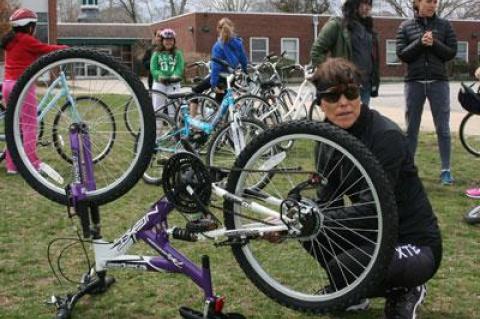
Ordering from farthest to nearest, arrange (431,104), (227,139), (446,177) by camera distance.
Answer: (446,177) → (227,139) → (431,104)

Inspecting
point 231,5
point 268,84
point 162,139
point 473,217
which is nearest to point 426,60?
point 473,217

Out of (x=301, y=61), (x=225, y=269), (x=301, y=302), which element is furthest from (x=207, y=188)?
(x=301, y=61)

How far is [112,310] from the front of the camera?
3.45 metres

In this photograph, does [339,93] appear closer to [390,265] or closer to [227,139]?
[390,265]

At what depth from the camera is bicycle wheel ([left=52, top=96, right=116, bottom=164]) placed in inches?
141

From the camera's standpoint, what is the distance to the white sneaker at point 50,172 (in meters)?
3.47

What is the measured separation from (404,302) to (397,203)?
0.47 m

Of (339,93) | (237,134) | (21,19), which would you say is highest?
(21,19)

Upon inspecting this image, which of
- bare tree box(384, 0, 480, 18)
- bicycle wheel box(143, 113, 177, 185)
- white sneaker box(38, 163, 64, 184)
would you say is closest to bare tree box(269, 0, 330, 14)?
bare tree box(384, 0, 480, 18)

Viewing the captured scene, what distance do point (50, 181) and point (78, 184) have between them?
1.33ft

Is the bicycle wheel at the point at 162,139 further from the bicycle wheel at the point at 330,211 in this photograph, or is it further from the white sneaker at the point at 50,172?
the bicycle wheel at the point at 330,211

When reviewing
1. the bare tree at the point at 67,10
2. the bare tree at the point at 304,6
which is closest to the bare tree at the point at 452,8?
the bare tree at the point at 304,6

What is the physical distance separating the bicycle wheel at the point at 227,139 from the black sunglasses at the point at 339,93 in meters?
3.31

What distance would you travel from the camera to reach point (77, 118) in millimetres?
3398
